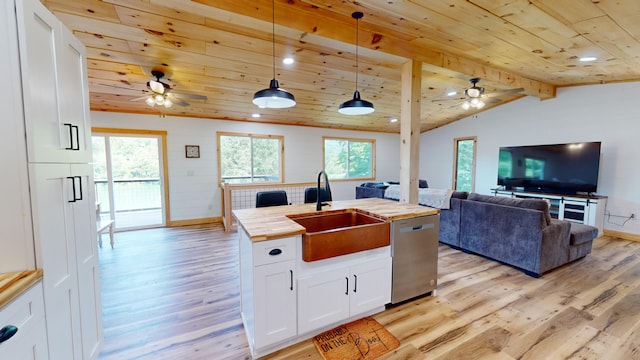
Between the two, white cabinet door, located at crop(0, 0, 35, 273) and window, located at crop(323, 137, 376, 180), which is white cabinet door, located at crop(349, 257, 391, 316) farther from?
window, located at crop(323, 137, 376, 180)

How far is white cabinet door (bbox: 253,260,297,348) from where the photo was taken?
180 centimetres

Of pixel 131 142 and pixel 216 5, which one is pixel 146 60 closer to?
pixel 216 5

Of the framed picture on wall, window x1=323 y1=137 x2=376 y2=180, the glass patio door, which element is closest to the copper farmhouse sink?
the framed picture on wall

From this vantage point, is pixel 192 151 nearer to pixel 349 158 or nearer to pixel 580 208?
pixel 349 158

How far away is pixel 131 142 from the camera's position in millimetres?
5121

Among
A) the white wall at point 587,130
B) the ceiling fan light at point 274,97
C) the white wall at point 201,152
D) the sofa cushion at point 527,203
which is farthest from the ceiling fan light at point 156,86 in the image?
the white wall at point 587,130

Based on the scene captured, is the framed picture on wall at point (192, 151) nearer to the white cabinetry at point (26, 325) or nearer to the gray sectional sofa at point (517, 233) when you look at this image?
the white cabinetry at point (26, 325)

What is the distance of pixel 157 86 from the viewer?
10.6ft

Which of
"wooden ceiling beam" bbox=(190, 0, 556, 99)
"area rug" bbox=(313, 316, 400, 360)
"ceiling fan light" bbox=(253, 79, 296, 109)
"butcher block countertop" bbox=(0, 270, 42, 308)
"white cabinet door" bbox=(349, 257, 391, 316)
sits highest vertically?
"wooden ceiling beam" bbox=(190, 0, 556, 99)

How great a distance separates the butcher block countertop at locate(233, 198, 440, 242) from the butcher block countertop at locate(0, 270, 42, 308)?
0.98m

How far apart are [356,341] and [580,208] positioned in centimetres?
526

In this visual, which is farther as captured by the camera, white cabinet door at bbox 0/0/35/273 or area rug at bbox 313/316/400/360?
area rug at bbox 313/316/400/360

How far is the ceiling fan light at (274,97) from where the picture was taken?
1942mm

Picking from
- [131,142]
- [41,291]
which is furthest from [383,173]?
[41,291]
